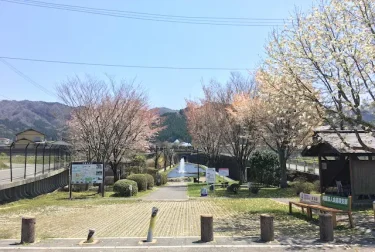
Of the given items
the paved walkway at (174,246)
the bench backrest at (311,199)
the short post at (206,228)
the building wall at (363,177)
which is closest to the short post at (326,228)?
the paved walkway at (174,246)

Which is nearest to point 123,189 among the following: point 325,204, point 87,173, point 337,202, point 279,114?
point 87,173

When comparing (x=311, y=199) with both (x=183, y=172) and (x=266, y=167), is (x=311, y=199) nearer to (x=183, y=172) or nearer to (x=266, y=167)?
(x=266, y=167)

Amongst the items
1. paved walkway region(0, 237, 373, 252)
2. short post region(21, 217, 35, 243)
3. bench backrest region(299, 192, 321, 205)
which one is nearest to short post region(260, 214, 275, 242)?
paved walkway region(0, 237, 373, 252)

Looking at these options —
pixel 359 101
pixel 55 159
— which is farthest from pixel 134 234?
pixel 55 159

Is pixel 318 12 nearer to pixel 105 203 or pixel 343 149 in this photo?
pixel 343 149

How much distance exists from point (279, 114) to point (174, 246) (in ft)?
34.5

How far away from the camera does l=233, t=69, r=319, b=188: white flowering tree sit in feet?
41.3

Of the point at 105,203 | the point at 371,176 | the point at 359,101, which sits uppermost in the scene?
the point at 359,101

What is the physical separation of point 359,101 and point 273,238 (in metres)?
5.70

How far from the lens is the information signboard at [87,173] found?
69.0 feet

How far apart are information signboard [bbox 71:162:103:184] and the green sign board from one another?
13.6m

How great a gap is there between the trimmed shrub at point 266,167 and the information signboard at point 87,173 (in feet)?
44.4

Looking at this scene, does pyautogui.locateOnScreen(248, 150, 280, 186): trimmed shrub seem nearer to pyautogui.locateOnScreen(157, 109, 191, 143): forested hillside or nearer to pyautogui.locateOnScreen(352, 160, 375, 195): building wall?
pyautogui.locateOnScreen(352, 160, 375, 195): building wall

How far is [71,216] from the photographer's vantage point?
534 inches
